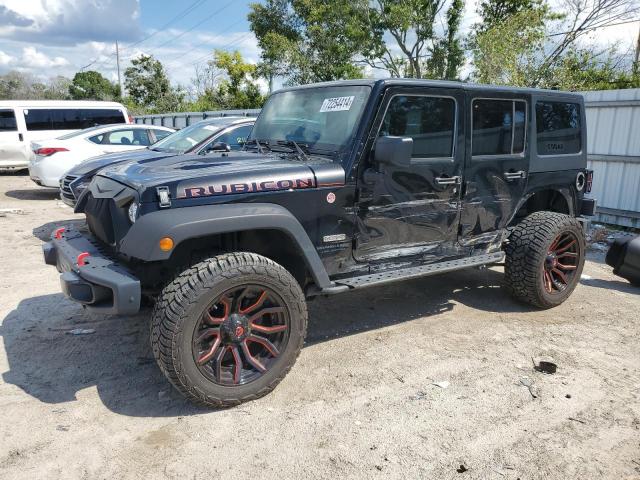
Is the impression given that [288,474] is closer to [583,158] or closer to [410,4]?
[583,158]

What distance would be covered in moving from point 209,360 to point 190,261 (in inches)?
26.6

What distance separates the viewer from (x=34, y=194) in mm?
11555

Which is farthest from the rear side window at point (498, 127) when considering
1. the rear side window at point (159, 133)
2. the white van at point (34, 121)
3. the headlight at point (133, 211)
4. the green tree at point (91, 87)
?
the green tree at point (91, 87)

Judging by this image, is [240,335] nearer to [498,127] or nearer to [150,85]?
[498,127]

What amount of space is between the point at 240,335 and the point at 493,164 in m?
2.59

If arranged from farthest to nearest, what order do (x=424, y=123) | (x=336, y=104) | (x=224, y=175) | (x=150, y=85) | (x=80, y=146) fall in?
(x=150, y=85) → (x=80, y=146) → (x=424, y=123) → (x=336, y=104) → (x=224, y=175)

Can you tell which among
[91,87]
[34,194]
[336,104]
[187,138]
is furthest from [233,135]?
[91,87]

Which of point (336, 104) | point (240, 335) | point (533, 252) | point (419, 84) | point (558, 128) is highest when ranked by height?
point (419, 84)

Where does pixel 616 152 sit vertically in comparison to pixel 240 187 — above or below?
below

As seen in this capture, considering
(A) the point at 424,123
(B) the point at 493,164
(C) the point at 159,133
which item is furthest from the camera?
(C) the point at 159,133

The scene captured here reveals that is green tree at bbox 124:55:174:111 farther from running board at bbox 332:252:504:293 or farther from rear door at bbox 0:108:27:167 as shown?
running board at bbox 332:252:504:293

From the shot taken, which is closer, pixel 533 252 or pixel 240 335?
pixel 240 335

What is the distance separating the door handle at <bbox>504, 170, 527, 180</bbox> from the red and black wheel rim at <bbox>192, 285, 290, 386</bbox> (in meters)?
2.39

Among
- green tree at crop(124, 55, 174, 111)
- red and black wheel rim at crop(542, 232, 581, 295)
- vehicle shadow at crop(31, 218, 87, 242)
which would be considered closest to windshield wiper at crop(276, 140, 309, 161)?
red and black wheel rim at crop(542, 232, 581, 295)
